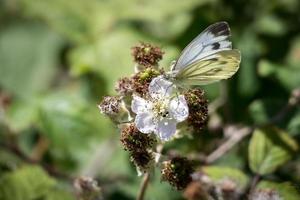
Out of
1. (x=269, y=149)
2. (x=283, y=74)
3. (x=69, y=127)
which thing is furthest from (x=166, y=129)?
(x=69, y=127)

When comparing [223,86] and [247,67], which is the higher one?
[247,67]

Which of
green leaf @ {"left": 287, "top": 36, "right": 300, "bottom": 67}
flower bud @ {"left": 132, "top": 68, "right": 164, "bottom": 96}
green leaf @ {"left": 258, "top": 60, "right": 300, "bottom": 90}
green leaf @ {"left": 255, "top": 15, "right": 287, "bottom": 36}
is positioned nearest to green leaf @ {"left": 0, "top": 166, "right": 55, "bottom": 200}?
flower bud @ {"left": 132, "top": 68, "right": 164, "bottom": 96}

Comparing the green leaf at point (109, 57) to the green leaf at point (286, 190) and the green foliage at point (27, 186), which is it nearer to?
the green foliage at point (27, 186)

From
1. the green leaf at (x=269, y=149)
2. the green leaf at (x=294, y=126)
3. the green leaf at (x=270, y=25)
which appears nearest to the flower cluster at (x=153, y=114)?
the green leaf at (x=269, y=149)

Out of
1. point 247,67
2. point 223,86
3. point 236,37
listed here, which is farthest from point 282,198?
point 236,37

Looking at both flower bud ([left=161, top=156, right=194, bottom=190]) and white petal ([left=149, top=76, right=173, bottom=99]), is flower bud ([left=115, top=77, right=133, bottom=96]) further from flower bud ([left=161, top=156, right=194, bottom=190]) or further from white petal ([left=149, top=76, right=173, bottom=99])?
flower bud ([left=161, top=156, right=194, bottom=190])

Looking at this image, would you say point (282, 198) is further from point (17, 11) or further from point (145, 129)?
point (17, 11)

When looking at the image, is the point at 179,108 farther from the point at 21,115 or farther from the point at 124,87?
the point at 21,115
